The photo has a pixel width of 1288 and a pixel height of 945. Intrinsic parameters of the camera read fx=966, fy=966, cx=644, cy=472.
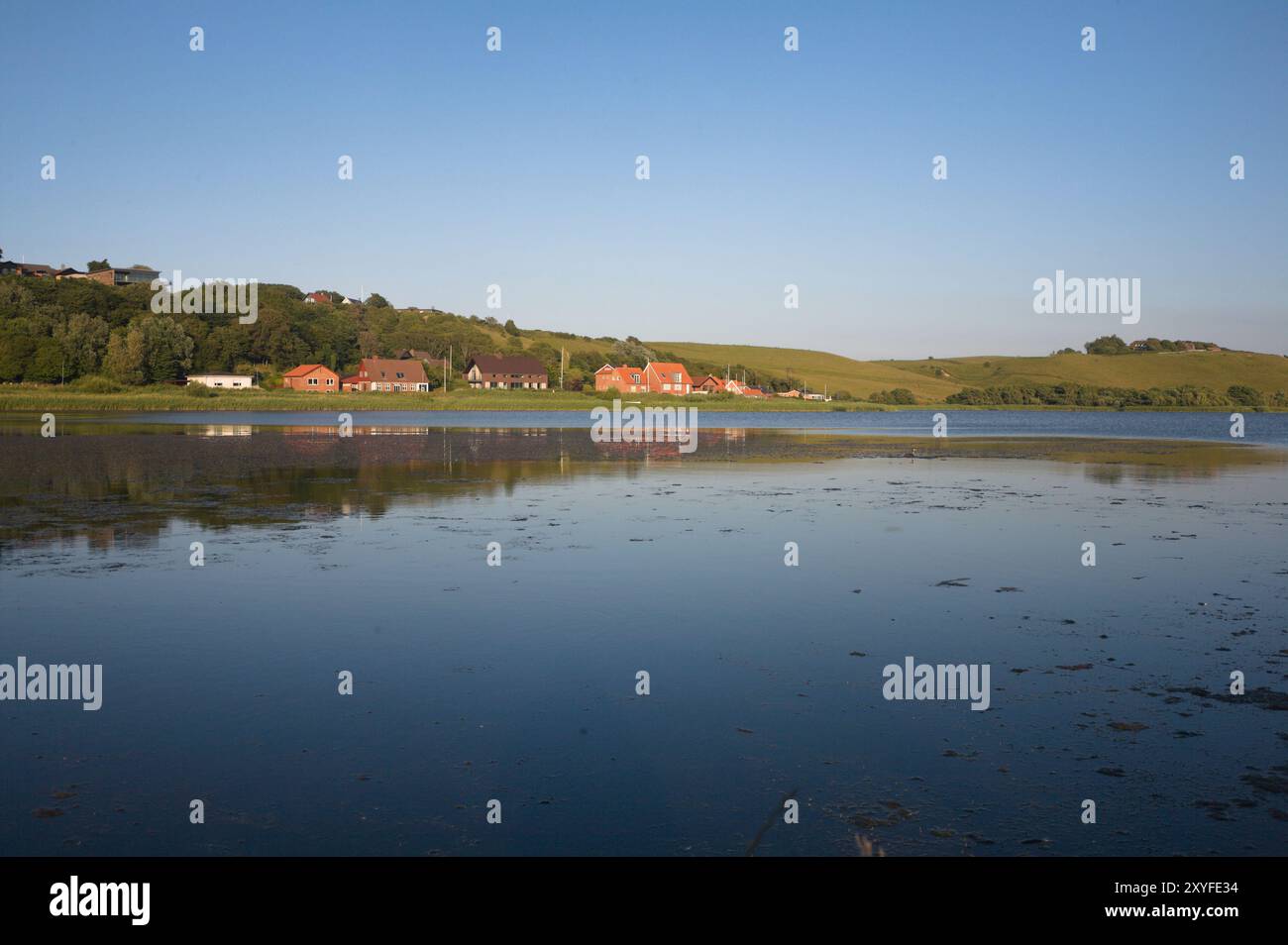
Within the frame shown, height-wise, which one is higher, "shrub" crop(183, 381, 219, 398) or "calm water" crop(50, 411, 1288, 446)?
"shrub" crop(183, 381, 219, 398)

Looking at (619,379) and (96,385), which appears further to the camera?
(619,379)

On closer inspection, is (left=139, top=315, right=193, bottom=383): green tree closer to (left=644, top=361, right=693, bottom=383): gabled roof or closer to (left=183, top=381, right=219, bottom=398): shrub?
(left=183, top=381, right=219, bottom=398): shrub

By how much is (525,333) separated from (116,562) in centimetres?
18301

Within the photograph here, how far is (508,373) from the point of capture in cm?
14750

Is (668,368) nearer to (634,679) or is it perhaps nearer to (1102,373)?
(1102,373)

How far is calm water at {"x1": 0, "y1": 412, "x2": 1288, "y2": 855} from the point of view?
5.89 m

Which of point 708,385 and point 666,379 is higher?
point 666,379

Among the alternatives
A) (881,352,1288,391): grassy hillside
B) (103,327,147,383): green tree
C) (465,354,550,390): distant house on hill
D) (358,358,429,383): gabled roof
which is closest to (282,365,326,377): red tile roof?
(358,358,429,383): gabled roof

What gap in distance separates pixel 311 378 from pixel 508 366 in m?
30.3

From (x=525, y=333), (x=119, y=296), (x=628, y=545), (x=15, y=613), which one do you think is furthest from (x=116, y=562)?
(x=525, y=333)

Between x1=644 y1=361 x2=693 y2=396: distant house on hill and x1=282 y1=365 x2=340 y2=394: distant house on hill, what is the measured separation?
1690 inches

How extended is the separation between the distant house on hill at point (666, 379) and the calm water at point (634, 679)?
117 m

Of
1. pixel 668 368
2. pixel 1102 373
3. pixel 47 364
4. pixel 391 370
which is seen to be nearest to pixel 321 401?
pixel 47 364
